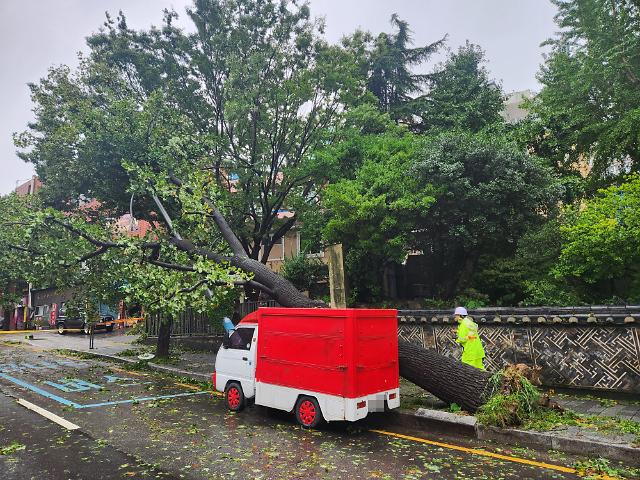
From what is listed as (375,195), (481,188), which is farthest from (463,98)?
(375,195)

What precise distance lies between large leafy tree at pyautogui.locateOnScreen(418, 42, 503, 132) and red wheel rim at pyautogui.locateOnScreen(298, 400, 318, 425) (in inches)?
577

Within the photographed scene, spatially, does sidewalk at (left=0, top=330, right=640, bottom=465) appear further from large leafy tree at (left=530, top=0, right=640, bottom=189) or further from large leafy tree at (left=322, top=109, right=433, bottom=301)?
large leafy tree at (left=530, top=0, right=640, bottom=189)

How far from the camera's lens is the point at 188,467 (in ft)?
17.9

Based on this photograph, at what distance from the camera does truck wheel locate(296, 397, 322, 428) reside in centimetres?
698

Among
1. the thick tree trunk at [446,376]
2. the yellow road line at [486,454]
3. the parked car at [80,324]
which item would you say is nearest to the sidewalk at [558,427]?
the thick tree trunk at [446,376]

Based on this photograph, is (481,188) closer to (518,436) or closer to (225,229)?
(225,229)

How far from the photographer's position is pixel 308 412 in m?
7.17

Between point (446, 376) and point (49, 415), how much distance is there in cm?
744

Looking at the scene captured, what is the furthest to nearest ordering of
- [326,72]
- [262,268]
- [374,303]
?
[374,303]
[326,72]
[262,268]

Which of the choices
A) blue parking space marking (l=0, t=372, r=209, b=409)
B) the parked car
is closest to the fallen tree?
blue parking space marking (l=0, t=372, r=209, b=409)

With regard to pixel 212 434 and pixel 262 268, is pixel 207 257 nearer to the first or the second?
pixel 262 268

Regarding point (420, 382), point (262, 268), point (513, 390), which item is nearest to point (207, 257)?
point (262, 268)

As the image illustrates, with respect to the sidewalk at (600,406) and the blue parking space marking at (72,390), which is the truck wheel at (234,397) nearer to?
the blue parking space marking at (72,390)

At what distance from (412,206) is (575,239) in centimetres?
454
